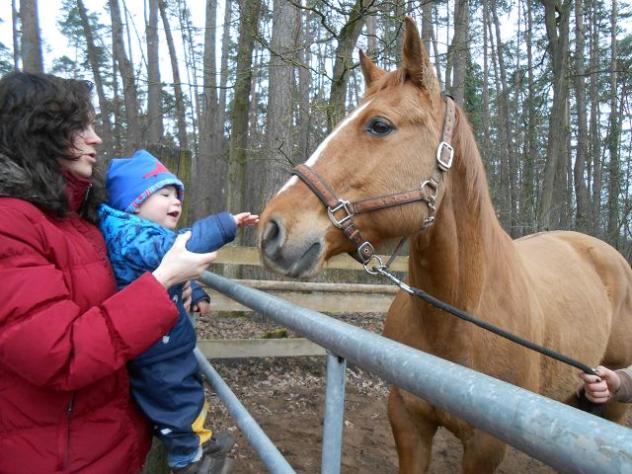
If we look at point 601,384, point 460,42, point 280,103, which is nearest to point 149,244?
point 601,384

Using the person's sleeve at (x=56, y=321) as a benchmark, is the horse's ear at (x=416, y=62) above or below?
above

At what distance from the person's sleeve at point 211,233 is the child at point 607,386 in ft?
5.67

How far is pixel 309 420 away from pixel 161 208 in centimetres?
319

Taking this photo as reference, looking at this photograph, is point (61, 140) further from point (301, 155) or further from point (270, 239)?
point (301, 155)

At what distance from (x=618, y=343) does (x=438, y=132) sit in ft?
10.0

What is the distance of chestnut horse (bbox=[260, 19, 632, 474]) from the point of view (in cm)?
187

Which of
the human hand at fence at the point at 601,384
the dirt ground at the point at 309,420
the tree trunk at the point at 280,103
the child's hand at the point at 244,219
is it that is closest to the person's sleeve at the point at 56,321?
the child's hand at the point at 244,219

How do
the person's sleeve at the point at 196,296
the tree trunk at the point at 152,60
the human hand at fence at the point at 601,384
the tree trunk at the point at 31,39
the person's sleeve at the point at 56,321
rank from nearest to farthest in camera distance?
the person's sleeve at the point at 56,321 < the human hand at fence at the point at 601,384 < the person's sleeve at the point at 196,296 < the tree trunk at the point at 31,39 < the tree trunk at the point at 152,60

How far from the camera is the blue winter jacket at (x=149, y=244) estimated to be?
1602mm

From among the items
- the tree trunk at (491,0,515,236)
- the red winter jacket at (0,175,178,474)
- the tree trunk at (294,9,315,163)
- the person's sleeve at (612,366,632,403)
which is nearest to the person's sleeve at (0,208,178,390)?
the red winter jacket at (0,175,178,474)

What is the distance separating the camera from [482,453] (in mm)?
2324

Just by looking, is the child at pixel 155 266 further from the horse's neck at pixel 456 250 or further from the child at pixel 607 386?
the child at pixel 607 386

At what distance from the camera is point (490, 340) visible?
232 centimetres

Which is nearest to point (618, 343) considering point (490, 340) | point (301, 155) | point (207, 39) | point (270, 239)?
point (490, 340)
